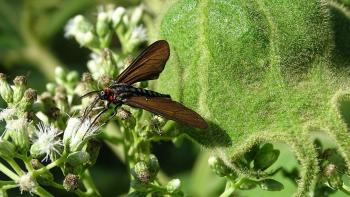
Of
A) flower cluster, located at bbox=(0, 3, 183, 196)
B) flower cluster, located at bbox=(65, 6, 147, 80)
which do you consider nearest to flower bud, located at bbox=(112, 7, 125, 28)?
flower cluster, located at bbox=(65, 6, 147, 80)

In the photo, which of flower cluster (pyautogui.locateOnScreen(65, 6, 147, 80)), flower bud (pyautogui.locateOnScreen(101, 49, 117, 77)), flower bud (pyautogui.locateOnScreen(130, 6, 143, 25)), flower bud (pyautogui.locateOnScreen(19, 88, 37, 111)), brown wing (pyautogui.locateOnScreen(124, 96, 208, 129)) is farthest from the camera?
flower bud (pyautogui.locateOnScreen(130, 6, 143, 25))

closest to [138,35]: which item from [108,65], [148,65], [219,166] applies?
[108,65]

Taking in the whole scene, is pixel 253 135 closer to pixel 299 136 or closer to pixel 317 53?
pixel 299 136

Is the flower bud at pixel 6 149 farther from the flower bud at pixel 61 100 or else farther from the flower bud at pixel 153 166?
the flower bud at pixel 153 166

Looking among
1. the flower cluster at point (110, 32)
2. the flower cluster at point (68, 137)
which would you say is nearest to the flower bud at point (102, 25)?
the flower cluster at point (110, 32)

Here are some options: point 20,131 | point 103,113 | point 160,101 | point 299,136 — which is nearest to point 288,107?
point 299,136

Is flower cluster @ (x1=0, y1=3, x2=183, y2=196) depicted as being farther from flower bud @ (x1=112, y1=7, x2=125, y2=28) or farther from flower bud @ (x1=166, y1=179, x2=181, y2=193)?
flower bud @ (x1=112, y1=7, x2=125, y2=28)
